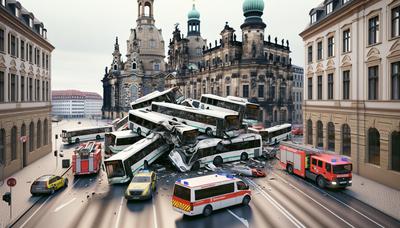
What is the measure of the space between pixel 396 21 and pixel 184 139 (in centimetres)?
2043

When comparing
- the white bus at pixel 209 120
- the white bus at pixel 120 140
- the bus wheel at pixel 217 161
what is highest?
the white bus at pixel 209 120

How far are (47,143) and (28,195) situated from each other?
21337mm

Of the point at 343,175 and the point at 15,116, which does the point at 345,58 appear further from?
the point at 15,116

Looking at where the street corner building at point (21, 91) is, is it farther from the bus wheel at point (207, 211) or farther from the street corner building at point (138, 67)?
the street corner building at point (138, 67)

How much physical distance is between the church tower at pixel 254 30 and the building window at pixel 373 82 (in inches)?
1788

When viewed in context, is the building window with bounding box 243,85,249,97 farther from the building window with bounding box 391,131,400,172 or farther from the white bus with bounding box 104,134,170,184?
the building window with bounding box 391,131,400,172

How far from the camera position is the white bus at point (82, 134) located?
176ft

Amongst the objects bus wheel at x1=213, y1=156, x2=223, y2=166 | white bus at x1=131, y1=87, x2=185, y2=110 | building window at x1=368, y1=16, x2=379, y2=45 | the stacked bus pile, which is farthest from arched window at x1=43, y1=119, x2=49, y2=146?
building window at x1=368, y1=16, x2=379, y2=45

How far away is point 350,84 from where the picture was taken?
29812 millimetres

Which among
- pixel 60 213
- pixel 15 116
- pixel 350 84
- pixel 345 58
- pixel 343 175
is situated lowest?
pixel 60 213

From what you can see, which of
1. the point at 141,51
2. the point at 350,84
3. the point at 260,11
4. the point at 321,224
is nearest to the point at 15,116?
the point at 321,224

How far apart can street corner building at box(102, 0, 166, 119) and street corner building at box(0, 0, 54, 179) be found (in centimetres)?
6436

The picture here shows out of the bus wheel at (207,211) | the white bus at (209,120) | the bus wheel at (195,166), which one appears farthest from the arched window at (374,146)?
the bus wheel at (207,211)

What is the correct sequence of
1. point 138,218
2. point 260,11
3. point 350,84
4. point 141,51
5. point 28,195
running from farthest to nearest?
point 141,51
point 260,11
point 350,84
point 28,195
point 138,218
